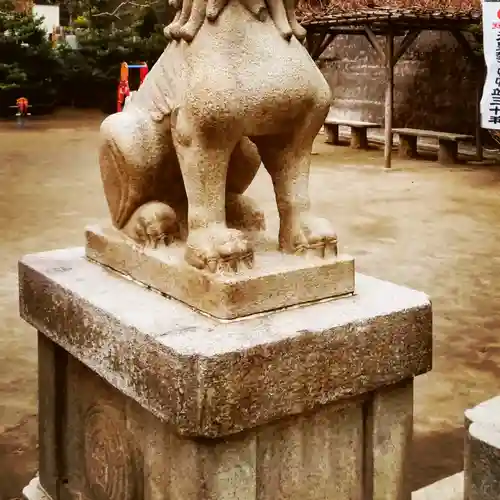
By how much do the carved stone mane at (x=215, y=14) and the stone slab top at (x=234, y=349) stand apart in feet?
1.78

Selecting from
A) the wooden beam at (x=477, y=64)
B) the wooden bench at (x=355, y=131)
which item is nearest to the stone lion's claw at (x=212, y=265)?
the wooden beam at (x=477, y=64)

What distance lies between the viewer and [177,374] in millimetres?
1354

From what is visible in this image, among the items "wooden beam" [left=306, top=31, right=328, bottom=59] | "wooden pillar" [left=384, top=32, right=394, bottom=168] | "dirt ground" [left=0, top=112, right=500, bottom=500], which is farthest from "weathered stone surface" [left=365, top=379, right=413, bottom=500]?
"wooden beam" [left=306, top=31, right=328, bottom=59]

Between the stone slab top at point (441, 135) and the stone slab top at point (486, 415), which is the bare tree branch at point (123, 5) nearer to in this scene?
the stone slab top at point (441, 135)

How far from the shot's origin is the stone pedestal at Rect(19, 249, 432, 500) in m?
1.38

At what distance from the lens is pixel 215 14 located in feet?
4.93

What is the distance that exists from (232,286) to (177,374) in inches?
8.0

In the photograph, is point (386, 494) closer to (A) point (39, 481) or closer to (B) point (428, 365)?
(B) point (428, 365)

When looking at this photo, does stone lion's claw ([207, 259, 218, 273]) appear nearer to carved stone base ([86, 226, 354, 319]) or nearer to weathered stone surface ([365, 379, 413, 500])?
carved stone base ([86, 226, 354, 319])

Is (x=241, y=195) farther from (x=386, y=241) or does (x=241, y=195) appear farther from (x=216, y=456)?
(x=386, y=241)

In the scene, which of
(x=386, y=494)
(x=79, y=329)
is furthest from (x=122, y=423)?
(x=386, y=494)

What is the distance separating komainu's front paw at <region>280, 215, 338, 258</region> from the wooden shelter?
267 inches

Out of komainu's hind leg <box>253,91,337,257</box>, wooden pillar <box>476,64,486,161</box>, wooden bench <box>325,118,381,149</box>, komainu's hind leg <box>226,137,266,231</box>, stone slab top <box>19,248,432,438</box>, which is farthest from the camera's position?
wooden bench <box>325,118,381,149</box>

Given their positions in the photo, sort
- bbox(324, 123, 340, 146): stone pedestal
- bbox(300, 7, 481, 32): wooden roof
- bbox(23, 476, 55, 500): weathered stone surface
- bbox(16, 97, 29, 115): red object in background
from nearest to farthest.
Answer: bbox(23, 476, 55, 500): weathered stone surface → bbox(300, 7, 481, 32): wooden roof → bbox(324, 123, 340, 146): stone pedestal → bbox(16, 97, 29, 115): red object in background
